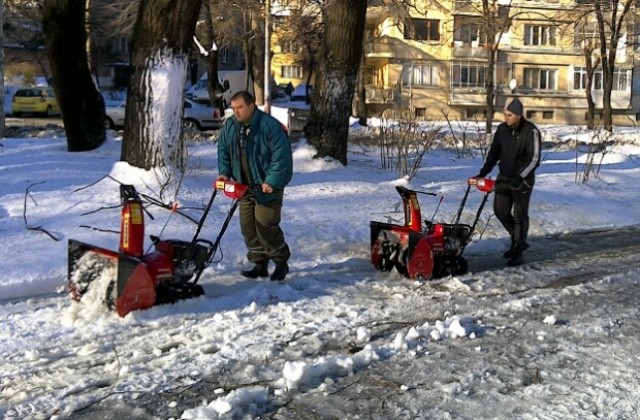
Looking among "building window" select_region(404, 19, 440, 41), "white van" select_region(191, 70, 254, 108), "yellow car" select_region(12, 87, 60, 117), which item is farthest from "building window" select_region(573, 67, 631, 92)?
"yellow car" select_region(12, 87, 60, 117)

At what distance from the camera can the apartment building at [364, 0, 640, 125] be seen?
51.0 m

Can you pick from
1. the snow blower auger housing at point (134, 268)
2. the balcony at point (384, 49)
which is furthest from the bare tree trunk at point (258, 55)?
the snow blower auger housing at point (134, 268)

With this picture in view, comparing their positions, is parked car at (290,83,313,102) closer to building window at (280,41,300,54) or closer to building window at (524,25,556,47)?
building window at (280,41,300,54)

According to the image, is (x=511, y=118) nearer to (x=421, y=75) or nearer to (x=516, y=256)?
(x=516, y=256)

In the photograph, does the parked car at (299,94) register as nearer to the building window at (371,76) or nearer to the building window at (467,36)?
the building window at (371,76)

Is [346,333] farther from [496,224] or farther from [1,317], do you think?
[496,224]

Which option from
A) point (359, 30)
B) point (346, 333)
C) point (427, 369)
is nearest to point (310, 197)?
point (359, 30)

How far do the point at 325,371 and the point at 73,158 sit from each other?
29.8 feet

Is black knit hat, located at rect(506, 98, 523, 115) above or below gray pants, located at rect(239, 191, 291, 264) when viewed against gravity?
above

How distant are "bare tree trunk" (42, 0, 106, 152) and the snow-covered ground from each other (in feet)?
12.6

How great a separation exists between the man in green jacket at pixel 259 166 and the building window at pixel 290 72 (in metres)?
62.3

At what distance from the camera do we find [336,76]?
12727mm

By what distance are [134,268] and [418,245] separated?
2.70 m

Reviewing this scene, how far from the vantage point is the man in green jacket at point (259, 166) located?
677 cm
